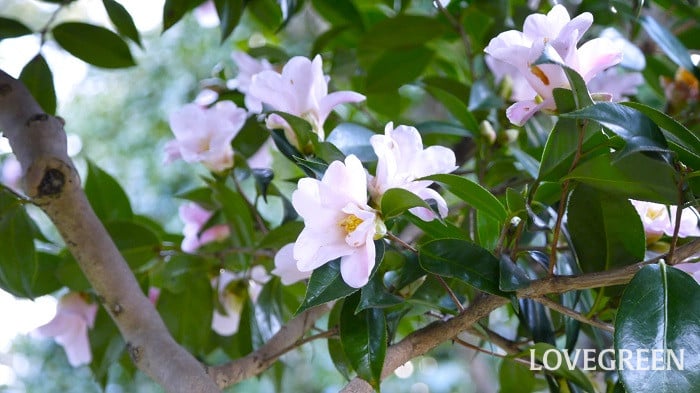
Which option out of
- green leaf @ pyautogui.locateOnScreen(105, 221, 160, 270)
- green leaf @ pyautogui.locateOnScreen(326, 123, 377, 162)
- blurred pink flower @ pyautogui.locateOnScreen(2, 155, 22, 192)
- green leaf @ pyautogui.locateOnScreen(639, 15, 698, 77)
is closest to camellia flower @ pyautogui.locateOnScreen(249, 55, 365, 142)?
green leaf @ pyautogui.locateOnScreen(326, 123, 377, 162)

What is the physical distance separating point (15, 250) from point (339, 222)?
1.33ft

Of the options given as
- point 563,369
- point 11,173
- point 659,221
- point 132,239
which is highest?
point 659,221

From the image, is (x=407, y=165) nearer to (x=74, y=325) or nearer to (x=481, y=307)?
(x=481, y=307)

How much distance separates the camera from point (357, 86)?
1.10 metres

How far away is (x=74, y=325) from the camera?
88 cm

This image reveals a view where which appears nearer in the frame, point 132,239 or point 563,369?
point 563,369

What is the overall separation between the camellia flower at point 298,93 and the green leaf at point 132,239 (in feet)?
0.82

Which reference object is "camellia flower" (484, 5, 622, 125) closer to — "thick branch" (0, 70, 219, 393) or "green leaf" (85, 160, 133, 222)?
"thick branch" (0, 70, 219, 393)

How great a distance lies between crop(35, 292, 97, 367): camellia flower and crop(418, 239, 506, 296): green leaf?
488 millimetres

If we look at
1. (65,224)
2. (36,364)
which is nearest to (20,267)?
(65,224)

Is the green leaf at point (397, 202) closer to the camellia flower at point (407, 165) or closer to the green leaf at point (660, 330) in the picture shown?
the camellia flower at point (407, 165)

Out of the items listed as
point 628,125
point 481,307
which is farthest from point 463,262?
point 628,125

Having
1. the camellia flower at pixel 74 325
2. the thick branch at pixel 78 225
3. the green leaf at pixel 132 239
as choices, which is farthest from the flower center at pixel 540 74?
the camellia flower at pixel 74 325

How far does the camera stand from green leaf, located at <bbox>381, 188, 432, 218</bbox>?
1.63 feet
